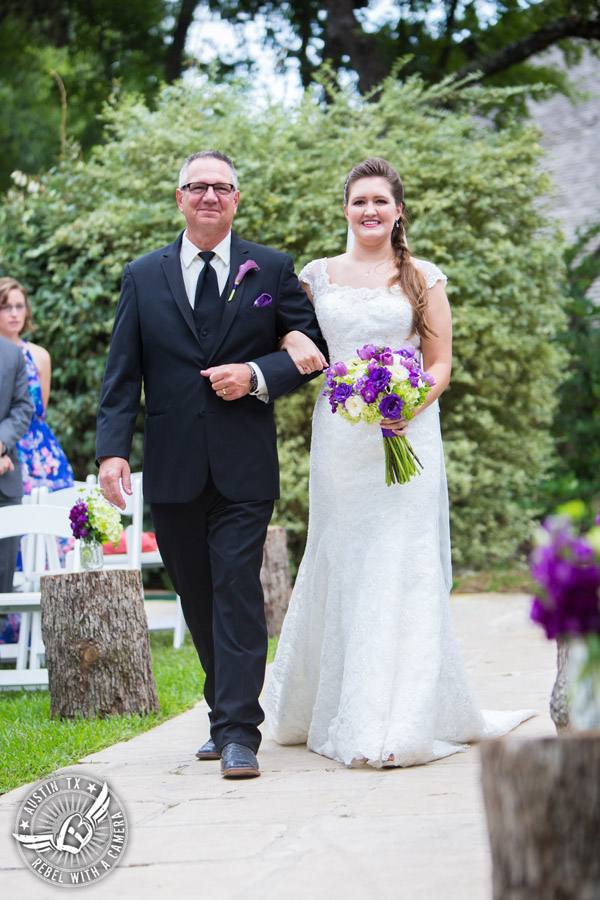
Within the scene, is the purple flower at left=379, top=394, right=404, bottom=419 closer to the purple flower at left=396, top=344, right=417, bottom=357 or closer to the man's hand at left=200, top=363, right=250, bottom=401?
the purple flower at left=396, top=344, right=417, bottom=357

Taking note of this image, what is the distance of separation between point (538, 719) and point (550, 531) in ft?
10.2

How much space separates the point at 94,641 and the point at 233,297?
194 centimetres

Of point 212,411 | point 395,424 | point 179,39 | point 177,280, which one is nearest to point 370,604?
point 395,424

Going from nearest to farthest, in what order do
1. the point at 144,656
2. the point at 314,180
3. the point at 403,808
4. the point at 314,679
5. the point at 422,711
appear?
the point at 403,808
the point at 422,711
the point at 314,679
the point at 144,656
the point at 314,180

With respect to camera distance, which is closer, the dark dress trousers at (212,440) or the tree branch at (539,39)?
the dark dress trousers at (212,440)

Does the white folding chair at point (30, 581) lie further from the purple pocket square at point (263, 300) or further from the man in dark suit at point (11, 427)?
the purple pocket square at point (263, 300)

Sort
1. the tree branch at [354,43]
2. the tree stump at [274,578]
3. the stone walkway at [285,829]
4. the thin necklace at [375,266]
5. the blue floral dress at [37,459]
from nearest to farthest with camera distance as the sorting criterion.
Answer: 1. the stone walkway at [285,829]
2. the thin necklace at [375,266]
3. the blue floral dress at [37,459]
4. the tree stump at [274,578]
5. the tree branch at [354,43]

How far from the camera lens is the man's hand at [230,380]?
3885 millimetres

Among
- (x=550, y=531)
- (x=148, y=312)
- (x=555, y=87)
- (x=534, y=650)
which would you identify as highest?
(x=555, y=87)

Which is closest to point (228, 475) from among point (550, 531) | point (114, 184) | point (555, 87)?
point (550, 531)

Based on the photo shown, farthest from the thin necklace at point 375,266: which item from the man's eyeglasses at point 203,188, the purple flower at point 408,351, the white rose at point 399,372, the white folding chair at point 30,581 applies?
the white folding chair at point 30,581

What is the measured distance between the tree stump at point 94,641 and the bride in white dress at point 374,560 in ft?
2.82

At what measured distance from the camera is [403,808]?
3.21m

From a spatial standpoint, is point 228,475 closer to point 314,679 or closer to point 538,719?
point 314,679
